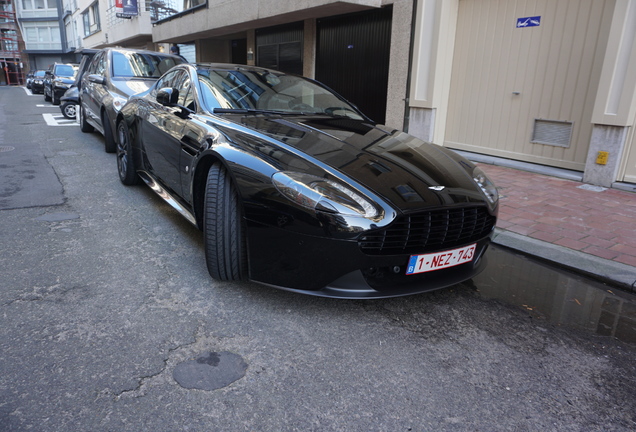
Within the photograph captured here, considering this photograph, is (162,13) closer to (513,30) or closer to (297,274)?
(513,30)

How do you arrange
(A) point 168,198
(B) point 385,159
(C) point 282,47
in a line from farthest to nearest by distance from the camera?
(C) point 282,47 < (A) point 168,198 < (B) point 385,159

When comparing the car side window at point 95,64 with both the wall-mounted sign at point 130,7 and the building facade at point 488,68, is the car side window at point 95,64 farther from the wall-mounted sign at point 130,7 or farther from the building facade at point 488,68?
the wall-mounted sign at point 130,7

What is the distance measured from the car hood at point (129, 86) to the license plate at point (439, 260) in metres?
5.73

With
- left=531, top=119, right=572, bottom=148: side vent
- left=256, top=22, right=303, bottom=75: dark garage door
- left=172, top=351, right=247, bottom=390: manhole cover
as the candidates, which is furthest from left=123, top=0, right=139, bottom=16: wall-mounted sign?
left=172, top=351, right=247, bottom=390: manhole cover

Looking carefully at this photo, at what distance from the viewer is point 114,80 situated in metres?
7.31

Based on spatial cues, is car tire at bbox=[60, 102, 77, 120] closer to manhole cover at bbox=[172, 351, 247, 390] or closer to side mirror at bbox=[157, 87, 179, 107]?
side mirror at bbox=[157, 87, 179, 107]

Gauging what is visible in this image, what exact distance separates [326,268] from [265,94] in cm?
198

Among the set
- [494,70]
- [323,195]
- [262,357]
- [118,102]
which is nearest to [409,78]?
[494,70]

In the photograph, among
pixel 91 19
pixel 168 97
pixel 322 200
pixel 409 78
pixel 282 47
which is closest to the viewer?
pixel 322 200

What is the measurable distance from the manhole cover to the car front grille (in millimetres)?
871

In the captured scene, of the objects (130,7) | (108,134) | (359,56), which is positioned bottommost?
(108,134)

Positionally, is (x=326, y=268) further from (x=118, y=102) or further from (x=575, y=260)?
(x=118, y=102)

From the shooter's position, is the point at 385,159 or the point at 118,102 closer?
the point at 385,159

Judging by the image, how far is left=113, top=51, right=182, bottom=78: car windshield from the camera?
7.65 metres
